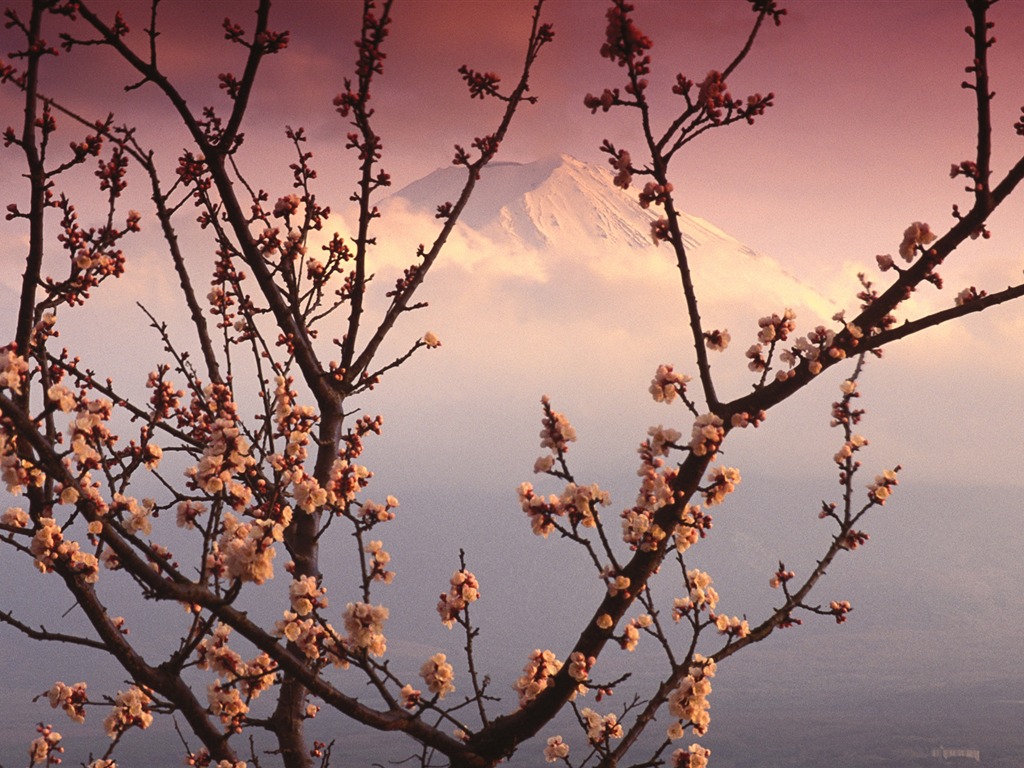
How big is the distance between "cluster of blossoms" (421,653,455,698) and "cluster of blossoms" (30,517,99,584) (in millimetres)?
2065

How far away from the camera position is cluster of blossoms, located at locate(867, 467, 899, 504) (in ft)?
24.8

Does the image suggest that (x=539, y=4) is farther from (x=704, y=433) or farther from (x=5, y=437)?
(x=5, y=437)

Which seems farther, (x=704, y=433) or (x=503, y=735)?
(x=503, y=735)

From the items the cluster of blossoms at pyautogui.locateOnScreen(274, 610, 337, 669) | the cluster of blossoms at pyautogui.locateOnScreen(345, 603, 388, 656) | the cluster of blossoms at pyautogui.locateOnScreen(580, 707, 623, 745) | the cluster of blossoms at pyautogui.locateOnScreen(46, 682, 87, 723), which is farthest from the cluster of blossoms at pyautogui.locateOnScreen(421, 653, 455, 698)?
the cluster of blossoms at pyautogui.locateOnScreen(46, 682, 87, 723)

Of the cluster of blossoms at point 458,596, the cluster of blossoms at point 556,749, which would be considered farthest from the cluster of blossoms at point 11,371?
the cluster of blossoms at point 556,749

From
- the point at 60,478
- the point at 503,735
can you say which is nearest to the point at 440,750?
the point at 503,735

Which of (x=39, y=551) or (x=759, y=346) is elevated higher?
(x=759, y=346)

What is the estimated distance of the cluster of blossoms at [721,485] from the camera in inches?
214

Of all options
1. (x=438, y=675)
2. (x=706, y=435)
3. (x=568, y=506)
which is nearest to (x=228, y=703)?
(x=438, y=675)

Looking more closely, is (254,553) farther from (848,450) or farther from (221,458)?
(848,450)

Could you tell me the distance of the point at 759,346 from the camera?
5773mm

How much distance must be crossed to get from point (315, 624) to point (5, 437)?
1.95 metres

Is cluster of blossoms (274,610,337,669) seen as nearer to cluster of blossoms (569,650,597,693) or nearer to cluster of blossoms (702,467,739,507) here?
cluster of blossoms (569,650,597,693)

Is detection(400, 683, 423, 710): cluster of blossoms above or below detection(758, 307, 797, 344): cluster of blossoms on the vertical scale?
below
